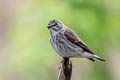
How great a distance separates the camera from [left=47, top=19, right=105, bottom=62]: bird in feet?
23.6

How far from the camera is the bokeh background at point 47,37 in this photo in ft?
32.2

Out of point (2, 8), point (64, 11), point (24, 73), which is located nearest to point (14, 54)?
point (24, 73)

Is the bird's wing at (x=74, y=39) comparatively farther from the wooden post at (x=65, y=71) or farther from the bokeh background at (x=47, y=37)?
the bokeh background at (x=47, y=37)

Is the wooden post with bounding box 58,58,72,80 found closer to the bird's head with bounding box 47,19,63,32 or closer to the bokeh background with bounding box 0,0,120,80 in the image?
the bird's head with bounding box 47,19,63,32

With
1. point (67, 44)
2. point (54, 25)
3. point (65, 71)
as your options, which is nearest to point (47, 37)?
point (67, 44)

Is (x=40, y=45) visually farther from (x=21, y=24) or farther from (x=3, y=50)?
(x=3, y=50)

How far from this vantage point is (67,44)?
739cm

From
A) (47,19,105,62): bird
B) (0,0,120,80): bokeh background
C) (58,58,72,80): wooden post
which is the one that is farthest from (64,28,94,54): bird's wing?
(0,0,120,80): bokeh background

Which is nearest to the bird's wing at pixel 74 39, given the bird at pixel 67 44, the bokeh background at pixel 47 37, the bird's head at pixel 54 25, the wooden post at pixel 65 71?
the bird at pixel 67 44

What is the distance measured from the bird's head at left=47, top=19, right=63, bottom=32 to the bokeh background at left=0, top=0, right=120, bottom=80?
243 centimetres

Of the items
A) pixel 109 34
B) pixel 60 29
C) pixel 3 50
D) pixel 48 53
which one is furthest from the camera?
pixel 3 50

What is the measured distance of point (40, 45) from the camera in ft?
32.1

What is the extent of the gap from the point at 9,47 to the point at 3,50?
0.60 meters

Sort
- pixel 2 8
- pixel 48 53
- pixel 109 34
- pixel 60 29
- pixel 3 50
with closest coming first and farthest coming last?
pixel 60 29 → pixel 48 53 → pixel 109 34 → pixel 3 50 → pixel 2 8
